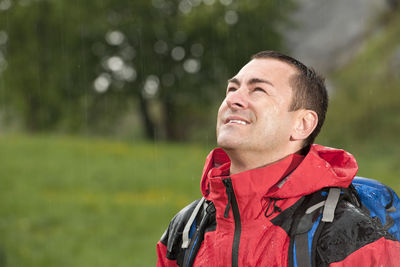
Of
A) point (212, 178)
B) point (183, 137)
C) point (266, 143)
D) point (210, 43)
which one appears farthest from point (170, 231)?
point (183, 137)

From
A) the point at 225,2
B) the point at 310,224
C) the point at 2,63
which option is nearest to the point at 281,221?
the point at 310,224

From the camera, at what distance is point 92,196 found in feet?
45.6

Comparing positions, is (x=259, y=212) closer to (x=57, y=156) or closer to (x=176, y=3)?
(x=57, y=156)

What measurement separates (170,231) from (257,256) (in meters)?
0.66

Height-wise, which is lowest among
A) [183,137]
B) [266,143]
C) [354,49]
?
[183,137]

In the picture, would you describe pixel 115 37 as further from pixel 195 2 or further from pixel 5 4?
pixel 5 4

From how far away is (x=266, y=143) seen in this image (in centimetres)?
253

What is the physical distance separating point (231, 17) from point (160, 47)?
4.41 meters

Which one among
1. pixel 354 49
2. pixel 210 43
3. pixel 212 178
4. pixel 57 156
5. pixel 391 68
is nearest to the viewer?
pixel 212 178

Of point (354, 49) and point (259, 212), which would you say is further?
point (354, 49)

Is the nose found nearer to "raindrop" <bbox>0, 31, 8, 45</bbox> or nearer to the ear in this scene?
the ear

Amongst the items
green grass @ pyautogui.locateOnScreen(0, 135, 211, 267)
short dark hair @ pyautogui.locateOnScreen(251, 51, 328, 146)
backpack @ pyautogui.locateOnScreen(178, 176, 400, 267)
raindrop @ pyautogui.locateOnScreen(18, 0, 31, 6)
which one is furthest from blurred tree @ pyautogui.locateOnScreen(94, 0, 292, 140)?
backpack @ pyautogui.locateOnScreen(178, 176, 400, 267)

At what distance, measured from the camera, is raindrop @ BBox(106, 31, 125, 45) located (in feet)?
91.9

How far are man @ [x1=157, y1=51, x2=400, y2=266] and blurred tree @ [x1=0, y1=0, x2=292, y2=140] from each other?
2407cm
